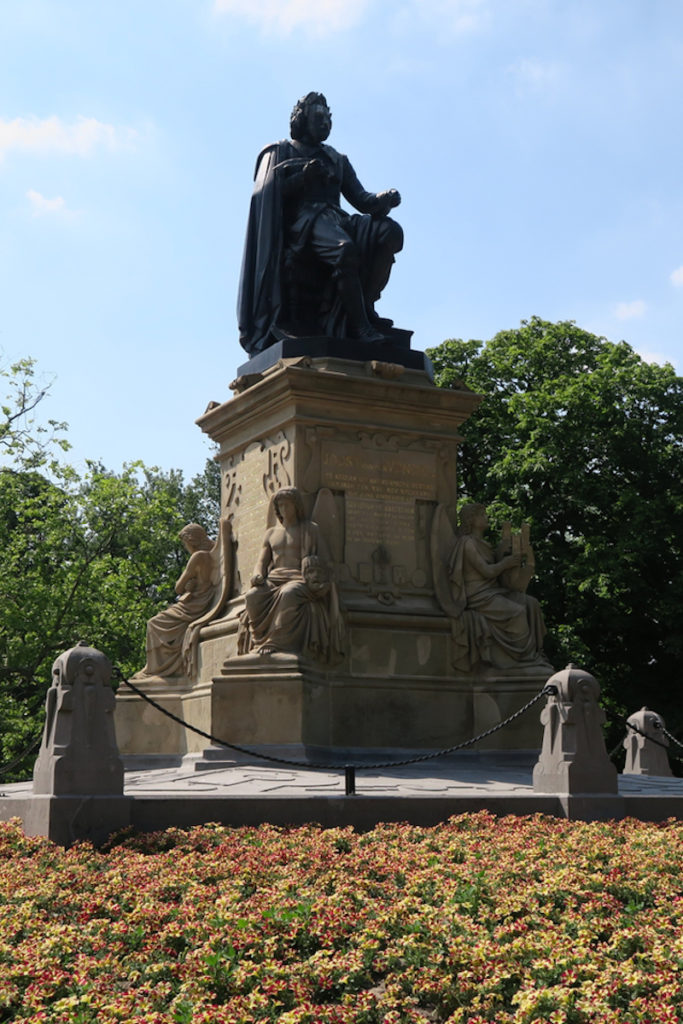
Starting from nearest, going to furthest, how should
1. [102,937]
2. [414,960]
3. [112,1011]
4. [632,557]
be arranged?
[112,1011], [414,960], [102,937], [632,557]

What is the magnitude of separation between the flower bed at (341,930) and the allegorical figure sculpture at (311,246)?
855 centimetres

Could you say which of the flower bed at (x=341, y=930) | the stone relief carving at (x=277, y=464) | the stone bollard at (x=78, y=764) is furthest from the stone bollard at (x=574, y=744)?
the stone relief carving at (x=277, y=464)

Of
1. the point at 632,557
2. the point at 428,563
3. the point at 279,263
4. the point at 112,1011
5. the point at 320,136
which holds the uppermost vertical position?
the point at 320,136

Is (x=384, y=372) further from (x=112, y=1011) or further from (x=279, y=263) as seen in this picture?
(x=112, y=1011)

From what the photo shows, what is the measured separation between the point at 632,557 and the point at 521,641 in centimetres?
1418

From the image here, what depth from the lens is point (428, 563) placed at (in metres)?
15.1

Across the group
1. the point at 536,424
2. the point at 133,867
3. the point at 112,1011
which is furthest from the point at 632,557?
the point at 112,1011

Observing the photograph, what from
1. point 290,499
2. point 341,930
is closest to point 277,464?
point 290,499

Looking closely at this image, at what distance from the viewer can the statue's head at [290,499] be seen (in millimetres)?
14148

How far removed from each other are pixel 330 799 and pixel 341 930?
148 inches

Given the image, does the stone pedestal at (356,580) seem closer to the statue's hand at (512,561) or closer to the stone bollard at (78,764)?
the statue's hand at (512,561)

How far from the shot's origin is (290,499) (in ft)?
46.4

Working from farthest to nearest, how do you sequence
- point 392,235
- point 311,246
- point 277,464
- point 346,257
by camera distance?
point 392,235 < point 311,246 < point 346,257 < point 277,464

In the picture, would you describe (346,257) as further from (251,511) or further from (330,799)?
(330,799)
